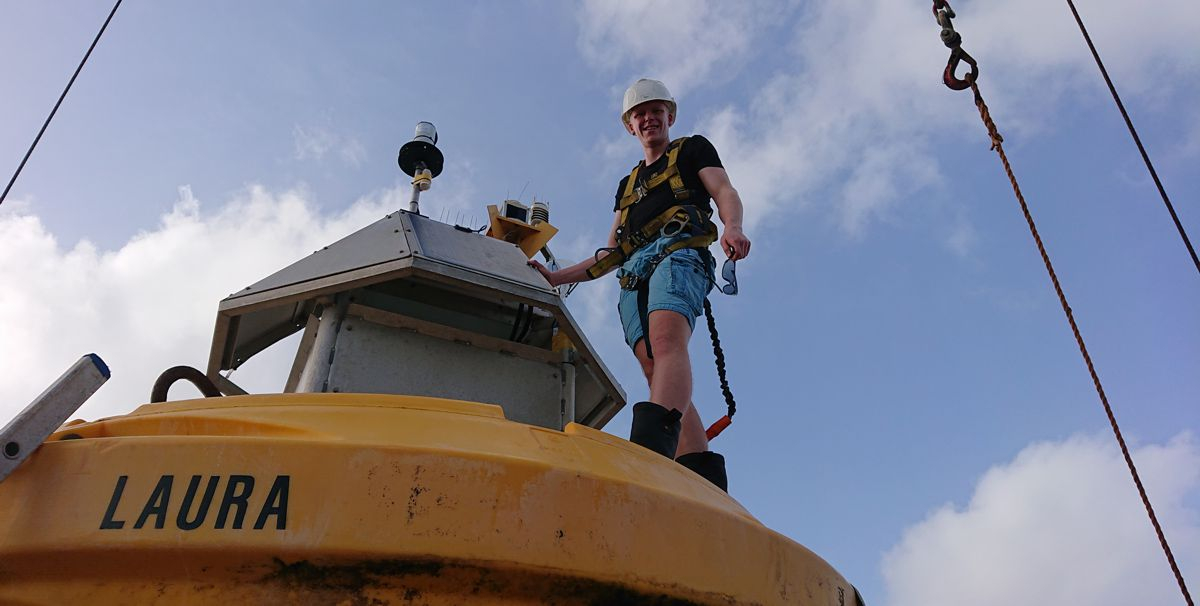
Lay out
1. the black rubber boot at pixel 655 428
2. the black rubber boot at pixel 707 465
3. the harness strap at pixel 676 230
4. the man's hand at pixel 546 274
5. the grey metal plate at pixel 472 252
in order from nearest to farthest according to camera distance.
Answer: the black rubber boot at pixel 655 428, the black rubber boot at pixel 707 465, the harness strap at pixel 676 230, the grey metal plate at pixel 472 252, the man's hand at pixel 546 274

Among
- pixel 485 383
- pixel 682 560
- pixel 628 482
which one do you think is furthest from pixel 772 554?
pixel 485 383

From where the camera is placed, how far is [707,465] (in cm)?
312

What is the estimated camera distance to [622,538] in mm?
1686

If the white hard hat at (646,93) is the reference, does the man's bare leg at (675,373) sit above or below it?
below

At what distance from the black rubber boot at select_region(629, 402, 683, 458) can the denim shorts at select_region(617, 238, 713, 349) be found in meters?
0.49

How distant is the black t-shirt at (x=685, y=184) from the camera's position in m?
3.59

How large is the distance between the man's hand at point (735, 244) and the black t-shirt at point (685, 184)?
0.37 m

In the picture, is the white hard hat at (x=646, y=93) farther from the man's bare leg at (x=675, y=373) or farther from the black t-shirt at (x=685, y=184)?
the man's bare leg at (x=675, y=373)

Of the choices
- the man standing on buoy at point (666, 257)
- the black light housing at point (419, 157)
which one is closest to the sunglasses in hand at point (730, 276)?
the man standing on buoy at point (666, 257)

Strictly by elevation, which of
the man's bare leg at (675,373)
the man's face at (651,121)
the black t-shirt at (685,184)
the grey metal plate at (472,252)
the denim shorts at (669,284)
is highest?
the man's face at (651,121)

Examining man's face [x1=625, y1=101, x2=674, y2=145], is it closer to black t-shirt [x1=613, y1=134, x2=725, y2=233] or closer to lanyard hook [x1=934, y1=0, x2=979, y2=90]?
black t-shirt [x1=613, y1=134, x2=725, y2=233]

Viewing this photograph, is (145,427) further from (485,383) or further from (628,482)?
(485,383)

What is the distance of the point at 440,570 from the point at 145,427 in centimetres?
69

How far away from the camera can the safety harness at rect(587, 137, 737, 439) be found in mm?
3361
